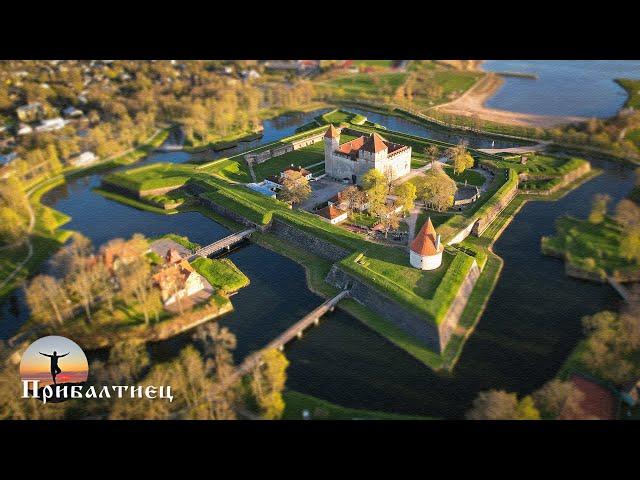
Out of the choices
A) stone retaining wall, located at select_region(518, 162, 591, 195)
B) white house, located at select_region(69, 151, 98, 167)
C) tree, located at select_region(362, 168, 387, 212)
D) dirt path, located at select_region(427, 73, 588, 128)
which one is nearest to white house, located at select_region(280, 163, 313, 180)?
tree, located at select_region(362, 168, 387, 212)

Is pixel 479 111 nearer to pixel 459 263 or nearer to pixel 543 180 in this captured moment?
pixel 543 180

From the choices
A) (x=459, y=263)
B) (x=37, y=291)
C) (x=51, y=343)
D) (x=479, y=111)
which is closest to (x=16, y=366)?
(x=37, y=291)

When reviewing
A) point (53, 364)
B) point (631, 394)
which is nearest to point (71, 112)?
point (53, 364)

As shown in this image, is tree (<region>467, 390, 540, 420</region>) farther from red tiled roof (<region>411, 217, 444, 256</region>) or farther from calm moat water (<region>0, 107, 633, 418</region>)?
red tiled roof (<region>411, 217, 444, 256</region>)

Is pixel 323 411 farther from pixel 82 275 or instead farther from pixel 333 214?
pixel 333 214

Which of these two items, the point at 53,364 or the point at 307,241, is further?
the point at 307,241
